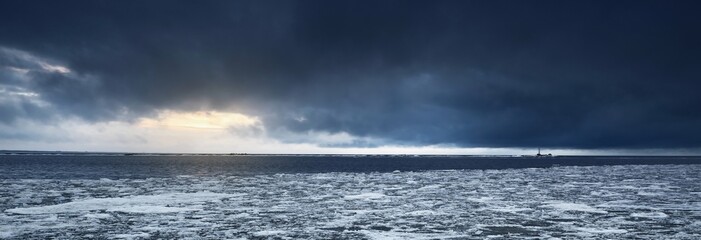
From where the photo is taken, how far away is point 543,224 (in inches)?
522

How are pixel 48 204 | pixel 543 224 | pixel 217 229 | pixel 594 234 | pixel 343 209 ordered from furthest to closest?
pixel 48 204 < pixel 343 209 < pixel 543 224 < pixel 217 229 < pixel 594 234

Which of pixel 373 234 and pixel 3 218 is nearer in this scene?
pixel 373 234

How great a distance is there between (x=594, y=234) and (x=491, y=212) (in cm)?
456

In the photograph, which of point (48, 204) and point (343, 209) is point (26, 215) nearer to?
point (48, 204)

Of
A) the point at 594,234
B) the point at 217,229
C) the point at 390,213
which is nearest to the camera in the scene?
the point at 594,234

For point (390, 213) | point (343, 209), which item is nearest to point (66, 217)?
point (343, 209)

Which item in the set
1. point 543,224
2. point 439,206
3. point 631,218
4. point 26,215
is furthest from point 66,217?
point 631,218

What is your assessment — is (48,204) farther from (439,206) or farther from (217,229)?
(439,206)

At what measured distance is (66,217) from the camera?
14.4 m

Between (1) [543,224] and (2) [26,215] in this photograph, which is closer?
(1) [543,224]

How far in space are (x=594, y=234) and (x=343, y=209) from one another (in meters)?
7.73

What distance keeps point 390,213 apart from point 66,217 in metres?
9.23

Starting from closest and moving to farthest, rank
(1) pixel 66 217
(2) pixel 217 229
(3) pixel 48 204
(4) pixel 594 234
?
(4) pixel 594 234 → (2) pixel 217 229 → (1) pixel 66 217 → (3) pixel 48 204

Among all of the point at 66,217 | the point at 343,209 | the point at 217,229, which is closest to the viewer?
the point at 217,229
